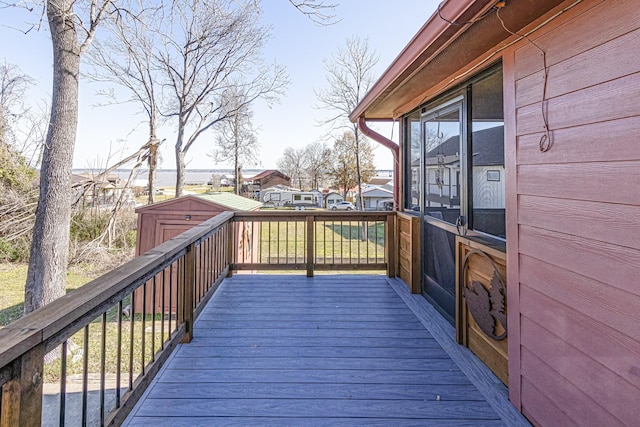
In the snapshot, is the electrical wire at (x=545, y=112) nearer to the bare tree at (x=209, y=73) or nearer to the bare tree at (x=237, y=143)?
the bare tree at (x=209, y=73)

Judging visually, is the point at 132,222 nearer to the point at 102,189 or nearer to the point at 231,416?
the point at 102,189

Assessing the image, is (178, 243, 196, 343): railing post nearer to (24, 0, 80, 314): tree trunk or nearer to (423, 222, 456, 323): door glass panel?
(423, 222, 456, 323): door glass panel

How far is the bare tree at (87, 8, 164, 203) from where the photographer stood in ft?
34.9

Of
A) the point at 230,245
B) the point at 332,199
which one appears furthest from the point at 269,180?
the point at 230,245

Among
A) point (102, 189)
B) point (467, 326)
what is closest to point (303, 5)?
point (467, 326)

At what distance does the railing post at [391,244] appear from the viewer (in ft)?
13.7

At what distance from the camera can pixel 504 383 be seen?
78.3 inches

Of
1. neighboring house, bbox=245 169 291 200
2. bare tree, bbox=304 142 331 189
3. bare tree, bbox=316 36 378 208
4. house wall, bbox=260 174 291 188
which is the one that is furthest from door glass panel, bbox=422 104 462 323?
house wall, bbox=260 174 291 188

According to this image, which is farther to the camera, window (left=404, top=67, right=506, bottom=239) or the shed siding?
window (left=404, top=67, right=506, bottom=239)

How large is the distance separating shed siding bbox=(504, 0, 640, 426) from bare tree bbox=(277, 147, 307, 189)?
2407cm

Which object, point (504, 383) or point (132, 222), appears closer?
point (504, 383)

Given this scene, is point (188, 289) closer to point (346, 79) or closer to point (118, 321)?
point (118, 321)

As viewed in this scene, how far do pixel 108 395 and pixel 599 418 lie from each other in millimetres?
4332

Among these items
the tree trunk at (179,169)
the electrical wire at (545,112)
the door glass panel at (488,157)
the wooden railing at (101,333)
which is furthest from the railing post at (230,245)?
the tree trunk at (179,169)
